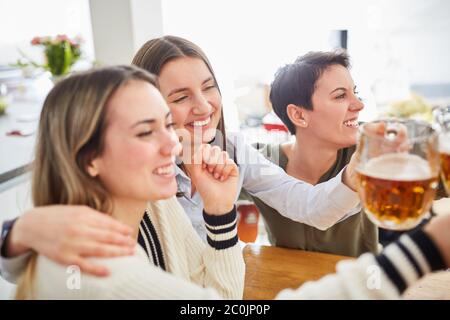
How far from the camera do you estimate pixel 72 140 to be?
2.32 ft

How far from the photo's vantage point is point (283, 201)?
130cm

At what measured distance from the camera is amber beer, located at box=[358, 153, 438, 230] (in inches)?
24.0

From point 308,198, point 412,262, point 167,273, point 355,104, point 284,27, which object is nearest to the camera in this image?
point 412,262

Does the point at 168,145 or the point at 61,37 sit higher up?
the point at 61,37

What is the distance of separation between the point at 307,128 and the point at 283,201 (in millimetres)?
319

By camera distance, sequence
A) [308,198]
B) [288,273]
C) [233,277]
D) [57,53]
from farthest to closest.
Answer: [57,53], [308,198], [288,273], [233,277]

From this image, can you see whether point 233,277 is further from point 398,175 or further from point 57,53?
point 57,53

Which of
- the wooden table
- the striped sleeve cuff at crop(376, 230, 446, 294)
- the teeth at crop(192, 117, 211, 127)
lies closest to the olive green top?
the wooden table

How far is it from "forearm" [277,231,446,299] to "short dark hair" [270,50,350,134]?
93 cm

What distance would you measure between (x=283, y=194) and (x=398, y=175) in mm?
A: 695

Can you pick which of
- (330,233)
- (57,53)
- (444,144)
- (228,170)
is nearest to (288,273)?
(228,170)

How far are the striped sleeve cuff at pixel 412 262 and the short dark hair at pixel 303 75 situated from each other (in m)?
0.93

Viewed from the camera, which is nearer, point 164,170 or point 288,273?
point 164,170

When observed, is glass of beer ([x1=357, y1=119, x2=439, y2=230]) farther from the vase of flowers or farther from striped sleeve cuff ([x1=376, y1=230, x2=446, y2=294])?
the vase of flowers
